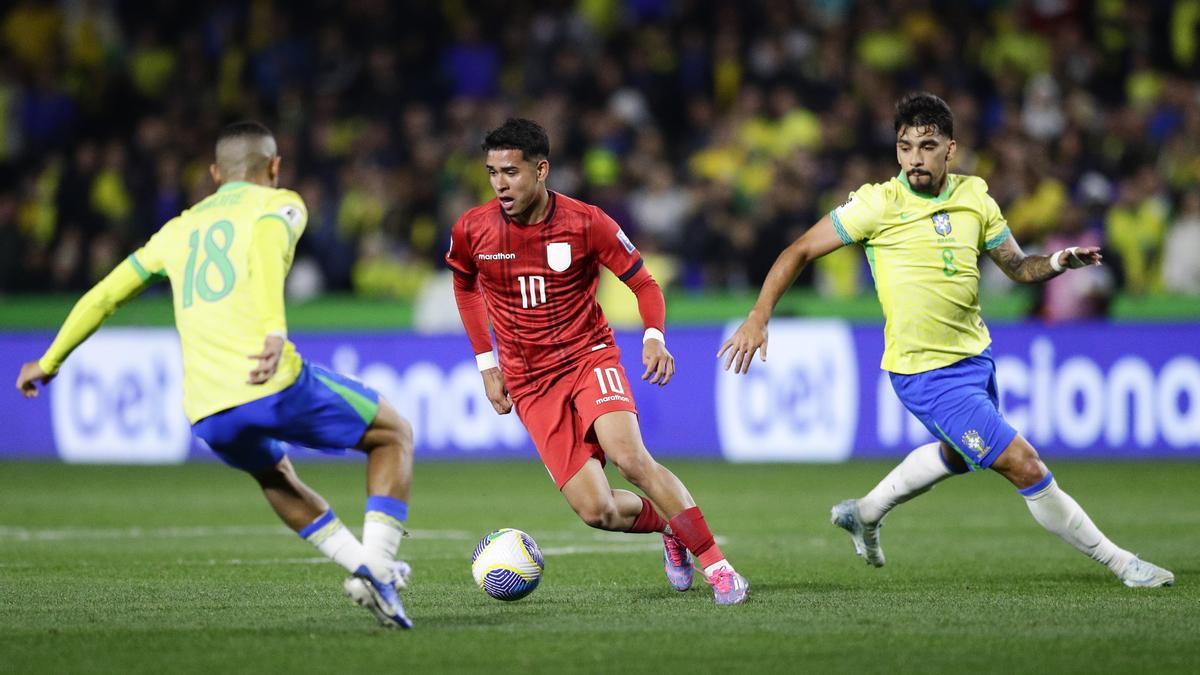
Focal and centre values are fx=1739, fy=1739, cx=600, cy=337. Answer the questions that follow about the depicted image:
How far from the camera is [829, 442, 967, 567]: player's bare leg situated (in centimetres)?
882

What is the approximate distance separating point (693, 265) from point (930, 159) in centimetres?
1052

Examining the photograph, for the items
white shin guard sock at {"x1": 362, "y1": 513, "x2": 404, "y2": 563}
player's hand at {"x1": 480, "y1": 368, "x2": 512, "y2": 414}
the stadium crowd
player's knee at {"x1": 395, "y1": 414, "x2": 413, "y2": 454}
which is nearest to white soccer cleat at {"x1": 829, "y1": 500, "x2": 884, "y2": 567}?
player's hand at {"x1": 480, "y1": 368, "x2": 512, "y2": 414}

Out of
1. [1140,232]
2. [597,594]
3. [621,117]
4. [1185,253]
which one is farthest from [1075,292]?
[597,594]

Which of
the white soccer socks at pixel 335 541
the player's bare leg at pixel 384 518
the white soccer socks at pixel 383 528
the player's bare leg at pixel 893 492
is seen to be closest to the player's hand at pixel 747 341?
the player's bare leg at pixel 893 492

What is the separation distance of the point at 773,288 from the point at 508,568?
1.80 meters

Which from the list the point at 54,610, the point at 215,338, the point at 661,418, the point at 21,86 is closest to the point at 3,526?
the point at 54,610

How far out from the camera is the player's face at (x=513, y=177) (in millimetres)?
7957

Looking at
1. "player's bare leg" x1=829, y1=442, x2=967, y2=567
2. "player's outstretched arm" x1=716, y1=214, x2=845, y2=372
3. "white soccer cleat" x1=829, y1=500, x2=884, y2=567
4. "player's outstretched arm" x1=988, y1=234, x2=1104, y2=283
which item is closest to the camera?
"player's outstretched arm" x1=716, y1=214, x2=845, y2=372

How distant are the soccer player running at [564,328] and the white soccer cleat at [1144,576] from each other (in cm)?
198

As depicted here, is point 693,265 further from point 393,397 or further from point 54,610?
point 54,610

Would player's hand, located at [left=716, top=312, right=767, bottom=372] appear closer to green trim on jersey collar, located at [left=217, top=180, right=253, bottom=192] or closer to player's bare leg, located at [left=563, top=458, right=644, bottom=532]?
player's bare leg, located at [left=563, top=458, right=644, bottom=532]

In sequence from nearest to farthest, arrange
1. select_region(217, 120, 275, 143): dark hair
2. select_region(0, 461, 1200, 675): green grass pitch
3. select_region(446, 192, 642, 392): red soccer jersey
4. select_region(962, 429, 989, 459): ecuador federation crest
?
select_region(0, 461, 1200, 675): green grass pitch
select_region(217, 120, 275, 143): dark hair
select_region(446, 192, 642, 392): red soccer jersey
select_region(962, 429, 989, 459): ecuador federation crest

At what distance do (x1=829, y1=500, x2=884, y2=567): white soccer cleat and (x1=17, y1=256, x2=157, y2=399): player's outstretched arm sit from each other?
3888mm

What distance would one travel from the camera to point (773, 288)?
8.18m
